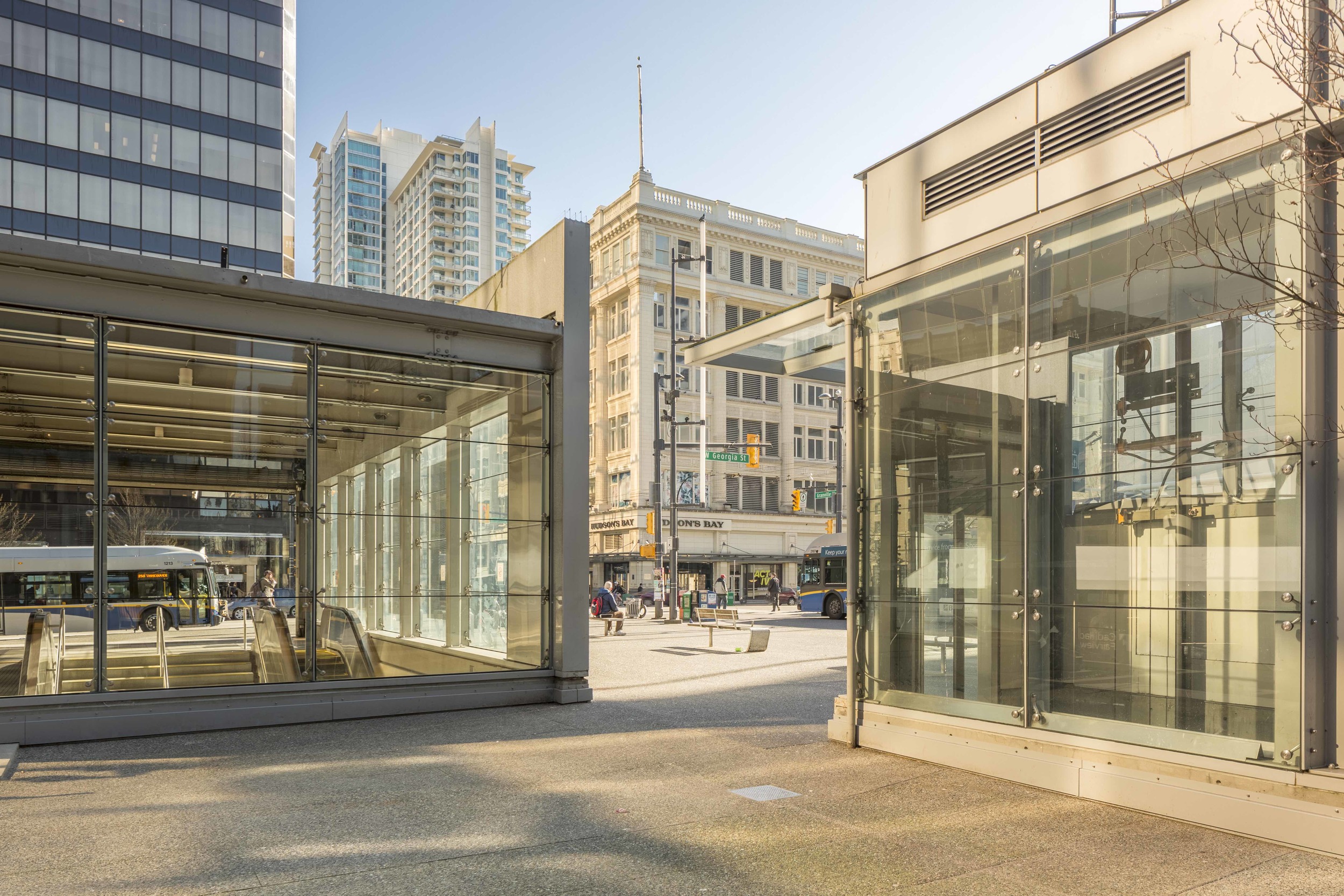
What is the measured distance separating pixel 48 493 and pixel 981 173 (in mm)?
9987

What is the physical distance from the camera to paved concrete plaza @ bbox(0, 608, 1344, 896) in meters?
5.52

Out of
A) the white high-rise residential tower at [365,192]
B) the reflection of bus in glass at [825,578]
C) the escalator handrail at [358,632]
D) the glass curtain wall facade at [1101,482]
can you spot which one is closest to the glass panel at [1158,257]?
the glass curtain wall facade at [1101,482]

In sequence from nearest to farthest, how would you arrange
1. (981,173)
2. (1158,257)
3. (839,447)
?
(1158,257), (981,173), (839,447)

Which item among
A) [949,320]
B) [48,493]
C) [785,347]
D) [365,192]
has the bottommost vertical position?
[48,493]

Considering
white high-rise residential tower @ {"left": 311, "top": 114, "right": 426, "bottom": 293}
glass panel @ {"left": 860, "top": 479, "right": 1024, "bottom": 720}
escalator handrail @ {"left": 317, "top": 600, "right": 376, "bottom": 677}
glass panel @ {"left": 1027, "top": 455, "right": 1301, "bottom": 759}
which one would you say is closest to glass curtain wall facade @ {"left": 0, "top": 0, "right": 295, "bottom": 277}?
escalator handrail @ {"left": 317, "top": 600, "right": 376, "bottom": 677}

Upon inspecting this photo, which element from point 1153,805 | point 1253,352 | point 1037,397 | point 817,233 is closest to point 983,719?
point 1153,805

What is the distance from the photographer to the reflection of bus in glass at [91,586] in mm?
10625

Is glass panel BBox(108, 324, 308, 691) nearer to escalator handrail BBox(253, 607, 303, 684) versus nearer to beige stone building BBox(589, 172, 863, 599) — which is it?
escalator handrail BBox(253, 607, 303, 684)

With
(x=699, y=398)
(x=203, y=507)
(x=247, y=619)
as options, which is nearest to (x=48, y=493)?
(x=203, y=507)

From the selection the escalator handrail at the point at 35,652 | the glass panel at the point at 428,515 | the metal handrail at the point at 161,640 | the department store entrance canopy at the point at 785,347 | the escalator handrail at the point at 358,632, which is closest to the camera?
the escalator handrail at the point at 35,652

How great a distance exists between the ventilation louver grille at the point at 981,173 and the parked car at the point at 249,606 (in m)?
8.32

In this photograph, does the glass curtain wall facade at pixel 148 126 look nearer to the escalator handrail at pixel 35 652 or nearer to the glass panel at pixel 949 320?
the escalator handrail at pixel 35 652

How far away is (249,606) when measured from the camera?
11.7 metres

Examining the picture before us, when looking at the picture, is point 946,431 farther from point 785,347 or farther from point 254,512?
point 254,512
